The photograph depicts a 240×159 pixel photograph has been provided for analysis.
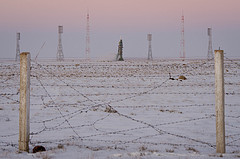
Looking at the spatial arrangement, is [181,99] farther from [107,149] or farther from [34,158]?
[34,158]

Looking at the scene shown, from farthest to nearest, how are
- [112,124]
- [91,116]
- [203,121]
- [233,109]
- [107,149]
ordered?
[233,109]
[91,116]
[203,121]
[112,124]
[107,149]

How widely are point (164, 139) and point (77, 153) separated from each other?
2.45 metres

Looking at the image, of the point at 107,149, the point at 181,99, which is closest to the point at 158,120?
the point at 107,149

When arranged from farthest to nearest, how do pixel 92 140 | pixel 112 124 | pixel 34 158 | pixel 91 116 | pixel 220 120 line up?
1. pixel 91 116
2. pixel 112 124
3. pixel 92 140
4. pixel 220 120
5. pixel 34 158

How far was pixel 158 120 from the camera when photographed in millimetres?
9523

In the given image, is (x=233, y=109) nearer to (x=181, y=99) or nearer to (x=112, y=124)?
(x=181, y=99)

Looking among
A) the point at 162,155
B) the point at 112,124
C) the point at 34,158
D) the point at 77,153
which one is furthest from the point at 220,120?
the point at 112,124

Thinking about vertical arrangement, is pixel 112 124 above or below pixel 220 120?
below

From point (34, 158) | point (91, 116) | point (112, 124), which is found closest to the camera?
point (34, 158)

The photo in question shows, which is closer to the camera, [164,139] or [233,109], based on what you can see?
[164,139]

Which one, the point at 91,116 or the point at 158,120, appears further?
the point at 91,116

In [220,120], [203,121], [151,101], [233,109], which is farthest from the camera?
[151,101]

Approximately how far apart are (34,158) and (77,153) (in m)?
0.85

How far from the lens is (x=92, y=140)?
23.0 feet
